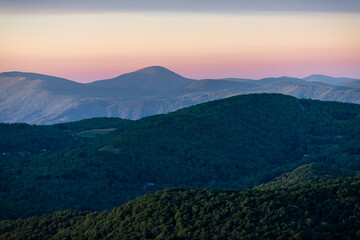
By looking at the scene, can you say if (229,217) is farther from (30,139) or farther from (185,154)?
(30,139)

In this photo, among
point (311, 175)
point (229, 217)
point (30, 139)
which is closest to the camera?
point (229, 217)

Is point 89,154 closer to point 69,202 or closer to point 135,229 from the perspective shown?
point 69,202

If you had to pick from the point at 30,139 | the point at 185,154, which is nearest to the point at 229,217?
the point at 185,154

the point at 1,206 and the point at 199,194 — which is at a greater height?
the point at 199,194

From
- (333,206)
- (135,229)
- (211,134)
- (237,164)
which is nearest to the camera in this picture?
(333,206)

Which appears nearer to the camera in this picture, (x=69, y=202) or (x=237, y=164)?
(x=69, y=202)

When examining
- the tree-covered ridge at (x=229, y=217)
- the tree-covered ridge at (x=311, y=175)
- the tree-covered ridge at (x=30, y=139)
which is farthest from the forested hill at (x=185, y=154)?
the tree-covered ridge at (x=229, y=217)

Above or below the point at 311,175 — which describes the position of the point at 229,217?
above

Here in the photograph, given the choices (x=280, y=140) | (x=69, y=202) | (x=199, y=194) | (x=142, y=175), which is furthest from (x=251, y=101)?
(x=199, y=194)
